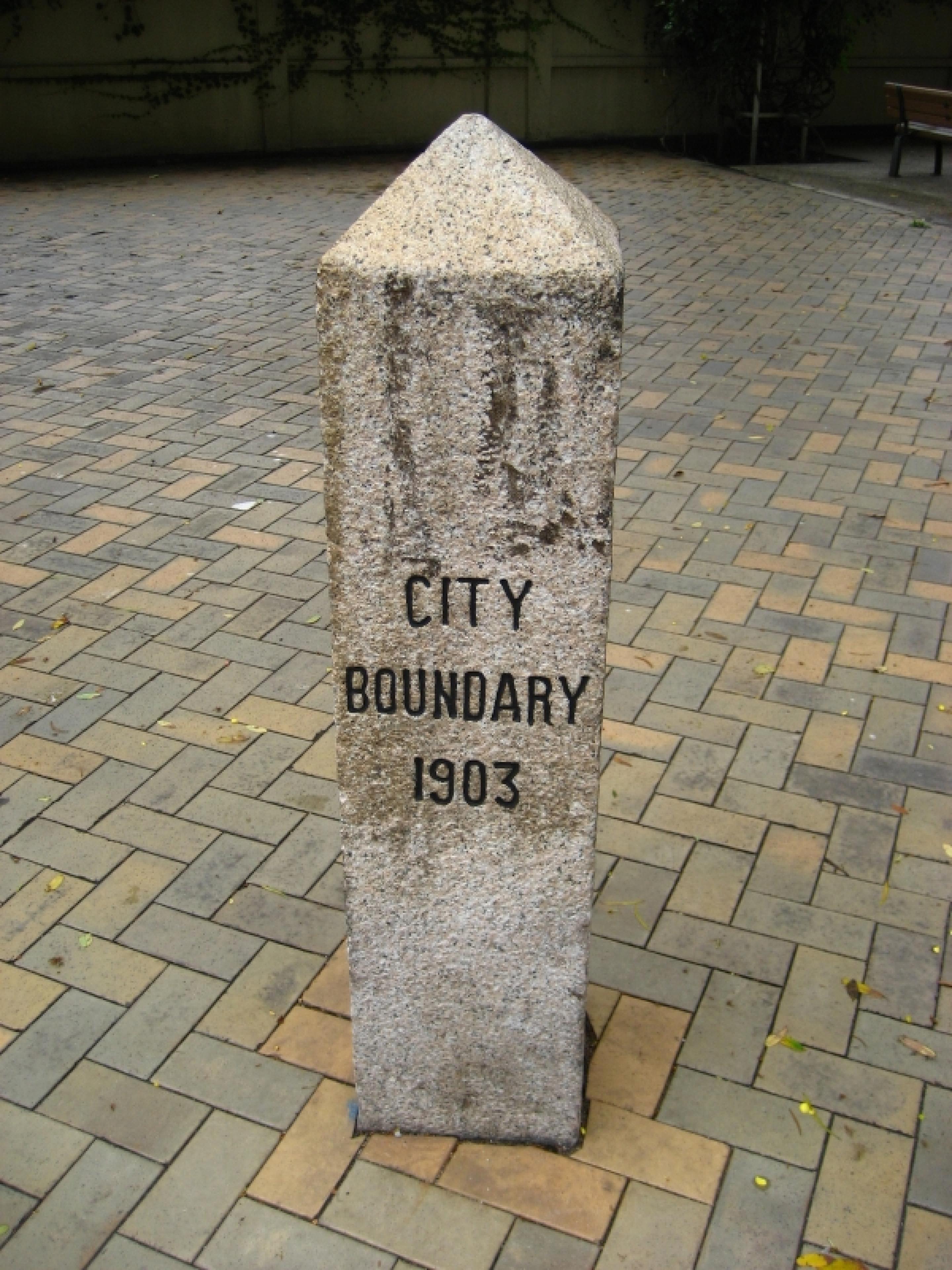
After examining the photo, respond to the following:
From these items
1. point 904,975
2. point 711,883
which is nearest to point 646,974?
point 711,883

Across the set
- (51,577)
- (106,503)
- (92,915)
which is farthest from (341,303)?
(106,503)

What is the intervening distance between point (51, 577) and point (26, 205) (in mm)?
7939

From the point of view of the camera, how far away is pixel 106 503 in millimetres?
5480

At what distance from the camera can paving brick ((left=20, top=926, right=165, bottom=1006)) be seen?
A: 9.75 feet

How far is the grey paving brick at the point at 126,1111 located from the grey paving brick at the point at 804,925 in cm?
145

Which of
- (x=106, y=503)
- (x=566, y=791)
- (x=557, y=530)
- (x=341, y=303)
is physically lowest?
(x=106, y=503)

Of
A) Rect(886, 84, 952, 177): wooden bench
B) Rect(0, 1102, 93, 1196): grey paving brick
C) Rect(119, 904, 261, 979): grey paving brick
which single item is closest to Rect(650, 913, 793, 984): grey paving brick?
Rect(119, 904, 261, 979): grey paving brick

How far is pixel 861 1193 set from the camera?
2.48 m

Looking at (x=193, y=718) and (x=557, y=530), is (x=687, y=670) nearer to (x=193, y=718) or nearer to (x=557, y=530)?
(x=193, y=718)

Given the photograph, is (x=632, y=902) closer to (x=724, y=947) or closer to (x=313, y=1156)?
(x=724, y=947)

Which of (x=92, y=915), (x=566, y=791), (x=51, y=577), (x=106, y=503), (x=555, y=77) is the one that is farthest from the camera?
(x=555, y=77)

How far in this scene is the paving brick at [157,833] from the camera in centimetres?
341

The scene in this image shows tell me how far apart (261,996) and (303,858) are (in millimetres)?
512

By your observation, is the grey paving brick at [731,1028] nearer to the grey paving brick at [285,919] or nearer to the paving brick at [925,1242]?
the paving brick at [925,1242]
